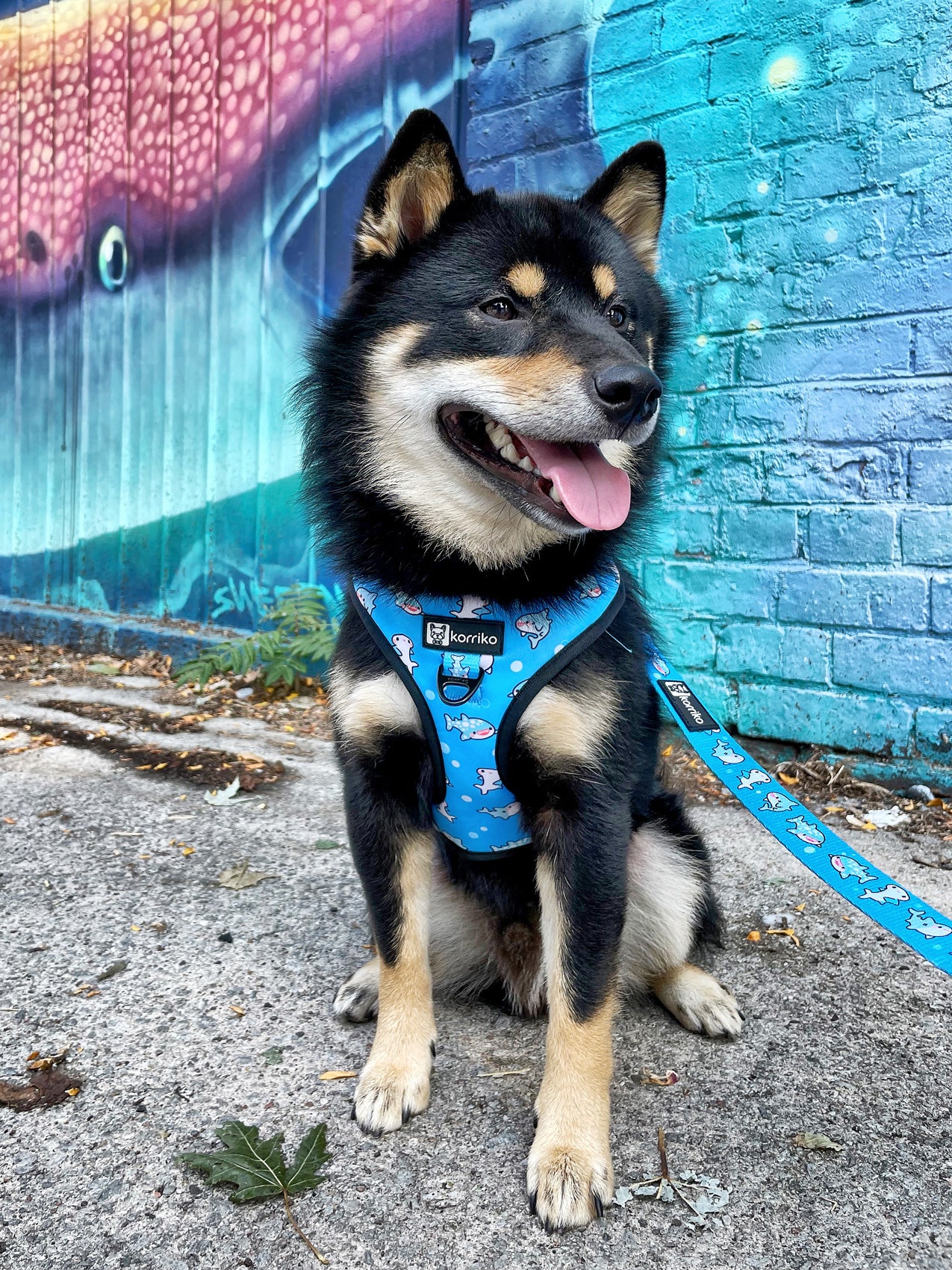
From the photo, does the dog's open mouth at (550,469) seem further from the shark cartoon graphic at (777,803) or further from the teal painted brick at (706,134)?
the teal painted brick at (706,134)

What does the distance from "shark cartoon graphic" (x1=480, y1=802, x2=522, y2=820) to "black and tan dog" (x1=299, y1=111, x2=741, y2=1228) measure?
0.09 feet

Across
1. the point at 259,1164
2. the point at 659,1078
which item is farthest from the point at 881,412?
the point at 259,1164

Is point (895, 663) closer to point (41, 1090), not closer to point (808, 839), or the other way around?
point (808, 839)

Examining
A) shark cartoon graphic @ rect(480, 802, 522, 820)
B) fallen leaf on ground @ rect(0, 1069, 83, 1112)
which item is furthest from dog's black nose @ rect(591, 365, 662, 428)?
Answer: fallen leaf on ground @ rect(0, 1069, 83, 1112)

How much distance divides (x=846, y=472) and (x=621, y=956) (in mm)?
2159

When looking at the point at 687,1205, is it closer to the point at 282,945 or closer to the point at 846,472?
the point at 282,945

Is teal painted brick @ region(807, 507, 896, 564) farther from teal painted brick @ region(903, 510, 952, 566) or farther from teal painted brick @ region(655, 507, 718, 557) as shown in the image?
teal painted brick @ region(655, 507, 718, 557)

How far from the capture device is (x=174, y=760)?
3.64 metres

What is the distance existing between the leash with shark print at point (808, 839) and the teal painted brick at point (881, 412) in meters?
1.67

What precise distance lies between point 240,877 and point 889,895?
184cm

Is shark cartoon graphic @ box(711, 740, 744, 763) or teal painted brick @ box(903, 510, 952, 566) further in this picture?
teal painted brick @ box(903, 510, 952, 566)

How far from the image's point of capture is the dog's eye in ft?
5.65

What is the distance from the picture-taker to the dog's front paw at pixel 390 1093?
5.21 feet

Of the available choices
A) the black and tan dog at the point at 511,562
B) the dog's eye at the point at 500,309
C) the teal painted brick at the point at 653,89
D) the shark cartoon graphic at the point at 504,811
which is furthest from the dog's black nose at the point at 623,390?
the teal painted brick at the point at 653,89
